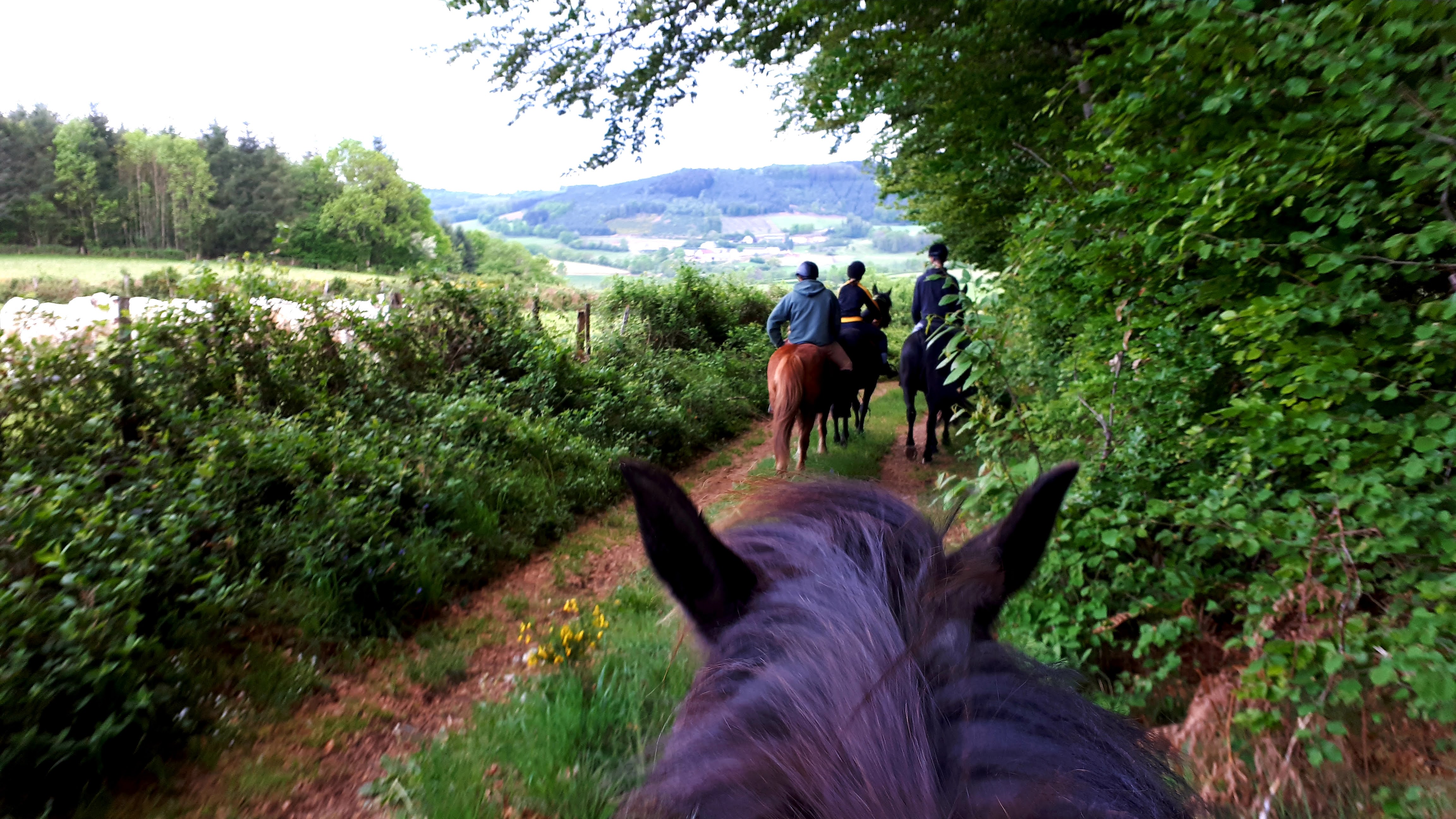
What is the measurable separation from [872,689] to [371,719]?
3712mm

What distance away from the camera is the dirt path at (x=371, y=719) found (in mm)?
2842

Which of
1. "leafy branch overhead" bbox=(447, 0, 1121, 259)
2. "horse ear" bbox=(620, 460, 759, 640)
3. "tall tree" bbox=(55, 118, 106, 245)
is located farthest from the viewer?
"tall tree" bbox=(55, 118, 106, 245)

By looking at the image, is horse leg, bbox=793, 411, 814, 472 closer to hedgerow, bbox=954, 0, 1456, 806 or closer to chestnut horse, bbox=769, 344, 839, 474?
chestnut horse, bbox=769, 344, 839, 474

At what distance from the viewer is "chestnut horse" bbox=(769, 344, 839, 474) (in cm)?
745

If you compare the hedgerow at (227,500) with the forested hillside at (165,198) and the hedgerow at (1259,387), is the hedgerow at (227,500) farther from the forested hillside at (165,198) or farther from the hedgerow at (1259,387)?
the hedgerow at (1259,387)

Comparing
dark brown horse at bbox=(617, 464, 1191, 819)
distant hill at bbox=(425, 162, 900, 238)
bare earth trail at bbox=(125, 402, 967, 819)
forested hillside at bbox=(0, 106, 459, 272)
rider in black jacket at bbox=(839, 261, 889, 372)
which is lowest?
bare earth trail at bbox=(125, 402, 967, 819)

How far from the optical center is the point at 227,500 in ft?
13.7

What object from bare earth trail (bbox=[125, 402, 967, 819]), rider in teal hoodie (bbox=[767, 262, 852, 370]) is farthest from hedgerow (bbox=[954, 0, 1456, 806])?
rider in teal hoodie (bbox=[767, 262, 852, 370])

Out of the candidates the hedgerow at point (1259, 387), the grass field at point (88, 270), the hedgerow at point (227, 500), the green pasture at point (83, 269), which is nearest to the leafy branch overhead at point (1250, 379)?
the hedgerow at point (1259, 387)

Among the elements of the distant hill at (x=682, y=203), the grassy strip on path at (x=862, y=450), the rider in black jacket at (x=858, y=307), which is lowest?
the grassy strip on path at (x=862, y=450)

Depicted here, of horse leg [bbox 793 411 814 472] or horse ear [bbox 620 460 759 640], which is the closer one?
horse ear [bbox 620 460 759 640]

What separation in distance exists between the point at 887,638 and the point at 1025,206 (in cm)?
642

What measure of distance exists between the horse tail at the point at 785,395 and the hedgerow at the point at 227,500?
68.2 inches

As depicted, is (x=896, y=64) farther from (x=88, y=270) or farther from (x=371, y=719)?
(x=88, y=270)
